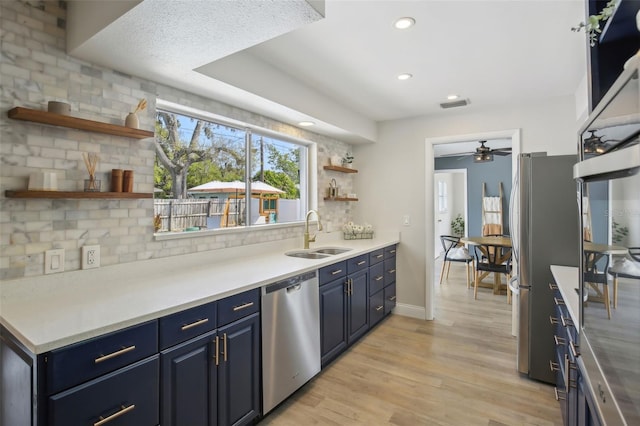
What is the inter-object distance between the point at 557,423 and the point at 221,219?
2.74 meters

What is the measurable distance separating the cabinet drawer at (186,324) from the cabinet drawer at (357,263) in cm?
156

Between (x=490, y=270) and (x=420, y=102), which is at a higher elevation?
(x=420, y=102)

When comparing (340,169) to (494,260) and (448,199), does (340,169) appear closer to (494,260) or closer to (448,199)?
(494,260)

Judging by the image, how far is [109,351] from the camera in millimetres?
1271

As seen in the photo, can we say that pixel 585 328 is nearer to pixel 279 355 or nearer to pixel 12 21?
pixel 279 355

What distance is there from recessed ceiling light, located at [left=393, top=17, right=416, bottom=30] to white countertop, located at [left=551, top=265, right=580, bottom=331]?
1656mm

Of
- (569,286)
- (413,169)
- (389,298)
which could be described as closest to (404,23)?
(569,286)

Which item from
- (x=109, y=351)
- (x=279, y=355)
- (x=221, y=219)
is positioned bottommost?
(x=279, y=355)

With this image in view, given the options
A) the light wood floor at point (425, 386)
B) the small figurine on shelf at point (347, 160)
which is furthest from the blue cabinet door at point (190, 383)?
the small figurine on shelf at point (347, 160)

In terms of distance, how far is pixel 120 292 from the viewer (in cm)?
171

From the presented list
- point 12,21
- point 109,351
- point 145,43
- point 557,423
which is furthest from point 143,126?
point 557,423

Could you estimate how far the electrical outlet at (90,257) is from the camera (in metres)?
1.80

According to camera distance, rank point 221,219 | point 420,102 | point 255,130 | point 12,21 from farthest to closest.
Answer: point 420,102 < point 255,130 < point 221,219 < point 12,21

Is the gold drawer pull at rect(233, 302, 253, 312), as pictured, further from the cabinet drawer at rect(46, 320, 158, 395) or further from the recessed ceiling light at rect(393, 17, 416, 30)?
the recessed ceiling light at rect(393, 17, 416, 30)
